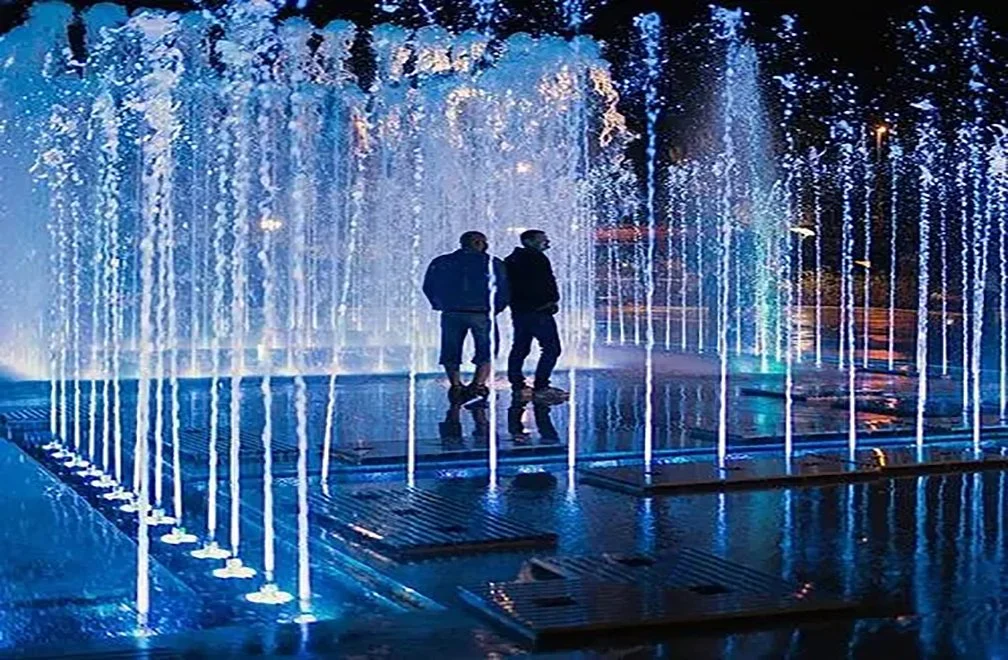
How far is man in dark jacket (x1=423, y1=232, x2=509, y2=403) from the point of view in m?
11.2

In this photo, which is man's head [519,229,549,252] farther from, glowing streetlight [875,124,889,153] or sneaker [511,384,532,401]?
glowing streetlight [875,124,889,153]

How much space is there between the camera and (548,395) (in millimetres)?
11969

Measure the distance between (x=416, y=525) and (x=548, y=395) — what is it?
575cm

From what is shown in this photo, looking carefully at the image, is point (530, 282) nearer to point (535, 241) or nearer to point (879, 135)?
point (535, 241)

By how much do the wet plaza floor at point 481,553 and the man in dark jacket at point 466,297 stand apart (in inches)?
34.6

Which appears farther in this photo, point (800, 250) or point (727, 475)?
point (800, 250)

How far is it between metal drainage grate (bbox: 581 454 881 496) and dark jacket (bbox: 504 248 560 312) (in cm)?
358

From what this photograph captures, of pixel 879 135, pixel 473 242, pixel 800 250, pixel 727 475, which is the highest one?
pixel 879 135

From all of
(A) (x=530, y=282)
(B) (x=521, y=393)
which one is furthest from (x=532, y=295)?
(B) (x=521, y=393)

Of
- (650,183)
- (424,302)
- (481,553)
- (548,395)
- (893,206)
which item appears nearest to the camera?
(481,553)

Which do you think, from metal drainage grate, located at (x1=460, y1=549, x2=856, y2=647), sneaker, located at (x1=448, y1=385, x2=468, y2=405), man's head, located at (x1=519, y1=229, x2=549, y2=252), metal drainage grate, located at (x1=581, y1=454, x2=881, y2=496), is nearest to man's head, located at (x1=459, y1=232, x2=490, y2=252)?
man's head, located at (x1=519, y1=229, x2=549, y2=252)

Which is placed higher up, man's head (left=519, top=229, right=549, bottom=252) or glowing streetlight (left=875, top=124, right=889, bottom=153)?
glowing streetlight (left=875, top=124, right=889, bottom=153)

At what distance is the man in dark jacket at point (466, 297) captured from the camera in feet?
36.8

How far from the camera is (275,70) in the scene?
19141 mm
